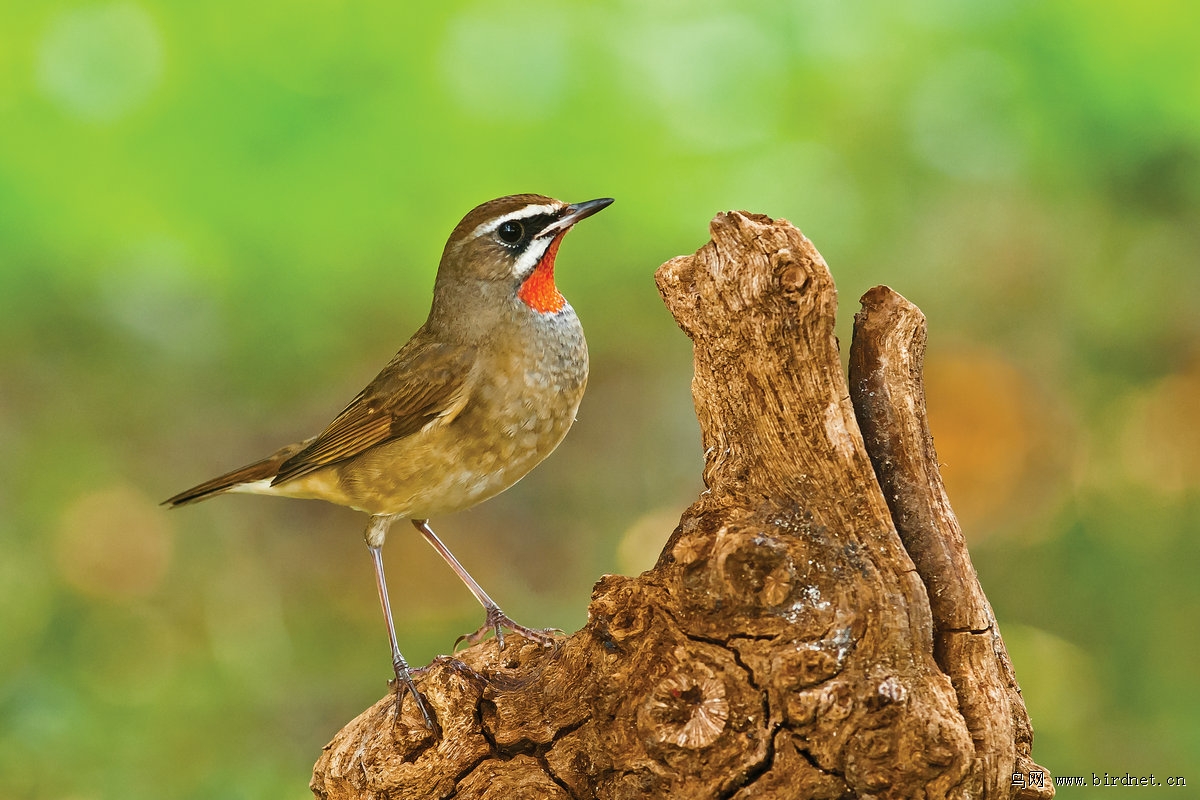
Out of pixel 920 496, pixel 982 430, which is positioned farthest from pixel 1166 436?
pixel 920 496

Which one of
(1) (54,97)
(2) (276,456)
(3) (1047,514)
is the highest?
(1) (54,97)

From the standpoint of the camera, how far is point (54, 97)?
5793 millimetres

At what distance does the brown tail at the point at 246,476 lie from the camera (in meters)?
4.27

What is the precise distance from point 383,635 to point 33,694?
5.33 ft

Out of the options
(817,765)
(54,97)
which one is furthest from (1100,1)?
(54,97)

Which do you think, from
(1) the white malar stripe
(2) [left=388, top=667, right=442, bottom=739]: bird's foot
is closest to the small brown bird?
(1) the white malar stripe

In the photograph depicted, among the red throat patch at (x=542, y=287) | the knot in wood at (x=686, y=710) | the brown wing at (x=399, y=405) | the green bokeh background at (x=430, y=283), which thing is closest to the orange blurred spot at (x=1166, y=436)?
the green bokeh background at (x=430, y=283)

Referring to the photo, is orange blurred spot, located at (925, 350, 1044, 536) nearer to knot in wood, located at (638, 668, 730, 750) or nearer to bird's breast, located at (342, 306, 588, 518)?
bird's breast, located at (342, 306, 588, 518)

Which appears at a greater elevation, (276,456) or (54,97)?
(54,97)

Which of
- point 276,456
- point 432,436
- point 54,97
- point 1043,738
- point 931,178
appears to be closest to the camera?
point 432,436

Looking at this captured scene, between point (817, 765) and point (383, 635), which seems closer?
point (817, 765)

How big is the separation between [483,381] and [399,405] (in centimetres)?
33

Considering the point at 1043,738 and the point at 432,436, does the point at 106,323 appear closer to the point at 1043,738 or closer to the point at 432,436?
the point at 432,436

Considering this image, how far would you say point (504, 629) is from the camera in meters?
3.95
